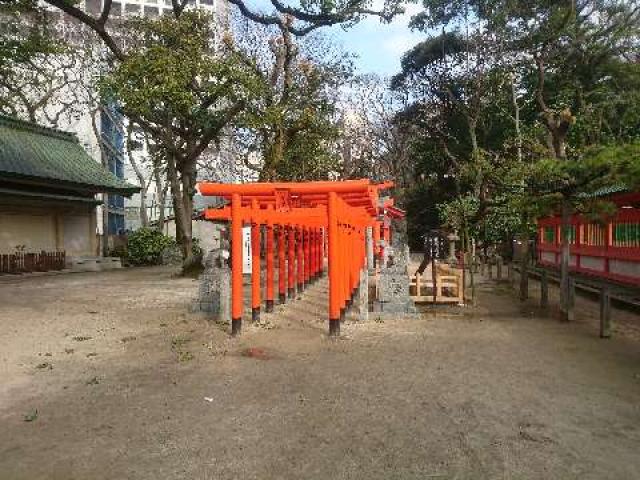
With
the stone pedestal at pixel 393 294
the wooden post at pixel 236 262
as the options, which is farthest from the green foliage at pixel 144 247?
the wooden post at pixel 236 262

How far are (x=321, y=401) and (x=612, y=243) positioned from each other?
1208cm

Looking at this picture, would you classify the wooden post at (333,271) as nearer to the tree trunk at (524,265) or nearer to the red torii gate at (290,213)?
the red torii gate at (290,213)

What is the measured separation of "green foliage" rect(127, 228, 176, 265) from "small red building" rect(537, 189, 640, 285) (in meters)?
22.8

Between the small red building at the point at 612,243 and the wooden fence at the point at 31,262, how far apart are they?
23.0 metres

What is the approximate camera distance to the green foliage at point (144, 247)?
3300 cm

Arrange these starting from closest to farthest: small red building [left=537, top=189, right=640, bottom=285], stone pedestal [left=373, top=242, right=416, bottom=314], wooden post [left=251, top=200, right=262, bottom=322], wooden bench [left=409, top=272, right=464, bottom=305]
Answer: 1. wooden post [left=251, top=200, right=262, bottom=322]
2. stone pedestal [left=373, top=242, right=416, bottom=314]
3. small red building [left=537, top=189, right=640, bottom=285]
4. wooden bench [left=409, top=272, right=464, bottom=305]

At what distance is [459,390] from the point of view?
23.0ft

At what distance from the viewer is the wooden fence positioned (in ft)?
81.1

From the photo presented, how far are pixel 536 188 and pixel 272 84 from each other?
45.0ft

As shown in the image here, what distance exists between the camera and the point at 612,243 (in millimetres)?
15344

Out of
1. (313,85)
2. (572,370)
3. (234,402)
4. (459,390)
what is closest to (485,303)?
(572,370)

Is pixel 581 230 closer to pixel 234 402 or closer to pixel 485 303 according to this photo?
pixel 485 303

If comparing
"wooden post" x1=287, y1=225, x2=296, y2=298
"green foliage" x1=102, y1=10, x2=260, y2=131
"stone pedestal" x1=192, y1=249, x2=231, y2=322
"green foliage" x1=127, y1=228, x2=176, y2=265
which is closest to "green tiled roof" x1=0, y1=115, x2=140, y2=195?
"green foliage" x1=127, y1=228, x2=176, y2=265

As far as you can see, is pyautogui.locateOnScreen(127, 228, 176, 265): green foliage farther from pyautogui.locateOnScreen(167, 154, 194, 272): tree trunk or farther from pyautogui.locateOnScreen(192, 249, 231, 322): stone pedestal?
pyautogui.locateOnScreen(192, 249, 231, 322): stone pedestal
